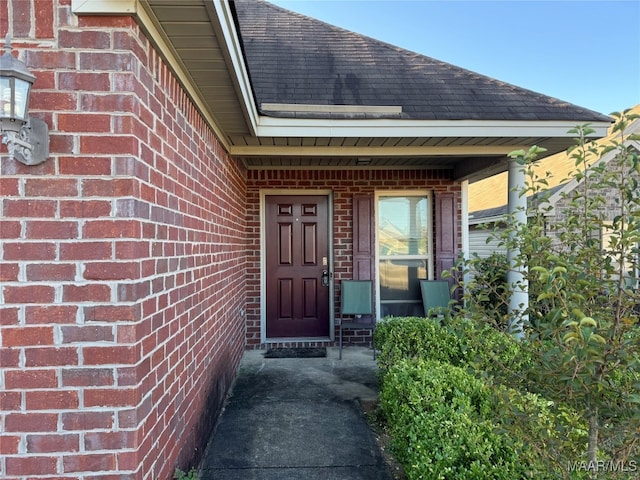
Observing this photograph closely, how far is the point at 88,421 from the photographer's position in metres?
1.47

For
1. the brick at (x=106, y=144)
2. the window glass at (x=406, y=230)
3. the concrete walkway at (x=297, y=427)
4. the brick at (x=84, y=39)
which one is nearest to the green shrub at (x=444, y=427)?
the concrete walkway at (x=297, y=427)

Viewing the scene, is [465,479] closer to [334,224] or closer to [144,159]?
[144,159]

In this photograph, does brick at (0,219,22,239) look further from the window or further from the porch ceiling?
the window

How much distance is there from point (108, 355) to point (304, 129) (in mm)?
2563

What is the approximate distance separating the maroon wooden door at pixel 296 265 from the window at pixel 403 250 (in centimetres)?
79

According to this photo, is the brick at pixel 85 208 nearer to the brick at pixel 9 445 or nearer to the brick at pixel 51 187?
the brick at pixel 51 187

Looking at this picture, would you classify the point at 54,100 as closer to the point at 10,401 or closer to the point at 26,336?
the point at 26,336

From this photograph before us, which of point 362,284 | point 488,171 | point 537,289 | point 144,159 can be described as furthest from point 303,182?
point 537,289

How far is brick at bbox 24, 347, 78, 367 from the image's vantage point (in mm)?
1450

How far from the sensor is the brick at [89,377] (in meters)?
1.46

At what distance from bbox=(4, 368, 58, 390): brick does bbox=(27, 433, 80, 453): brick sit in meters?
0.19

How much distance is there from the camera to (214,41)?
1844 millimetres

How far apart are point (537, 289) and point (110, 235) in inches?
66.5

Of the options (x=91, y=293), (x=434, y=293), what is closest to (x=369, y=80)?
(x=434, y=293)
